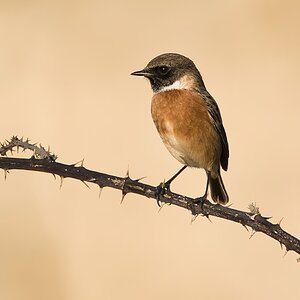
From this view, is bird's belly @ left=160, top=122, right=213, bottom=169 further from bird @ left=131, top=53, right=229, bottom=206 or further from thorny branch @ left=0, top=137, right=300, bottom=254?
thorny branch @ left=0, top=137, right=300, bottom=254

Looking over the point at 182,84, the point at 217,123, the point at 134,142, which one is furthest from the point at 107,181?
the point at 134,142

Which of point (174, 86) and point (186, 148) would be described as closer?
point (186, 148)

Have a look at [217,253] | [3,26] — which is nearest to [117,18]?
[3,26]

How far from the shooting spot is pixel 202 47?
45.4 feet

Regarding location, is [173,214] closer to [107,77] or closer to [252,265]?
[252,265]

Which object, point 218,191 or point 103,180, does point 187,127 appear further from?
point 103,180

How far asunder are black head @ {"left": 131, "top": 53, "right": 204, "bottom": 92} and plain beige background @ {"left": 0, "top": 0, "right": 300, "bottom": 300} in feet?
10.8

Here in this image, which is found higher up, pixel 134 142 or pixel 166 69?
pixel 134 142

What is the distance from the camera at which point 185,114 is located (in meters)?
6.58

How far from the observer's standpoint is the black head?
6680 mm

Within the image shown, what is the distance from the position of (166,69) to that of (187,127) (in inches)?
18.1

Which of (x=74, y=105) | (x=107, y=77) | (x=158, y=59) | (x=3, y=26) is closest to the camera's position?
(x=158, y=59)

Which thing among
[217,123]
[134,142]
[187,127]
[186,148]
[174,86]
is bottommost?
[186,148]

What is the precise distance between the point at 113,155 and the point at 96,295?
2343 mm
